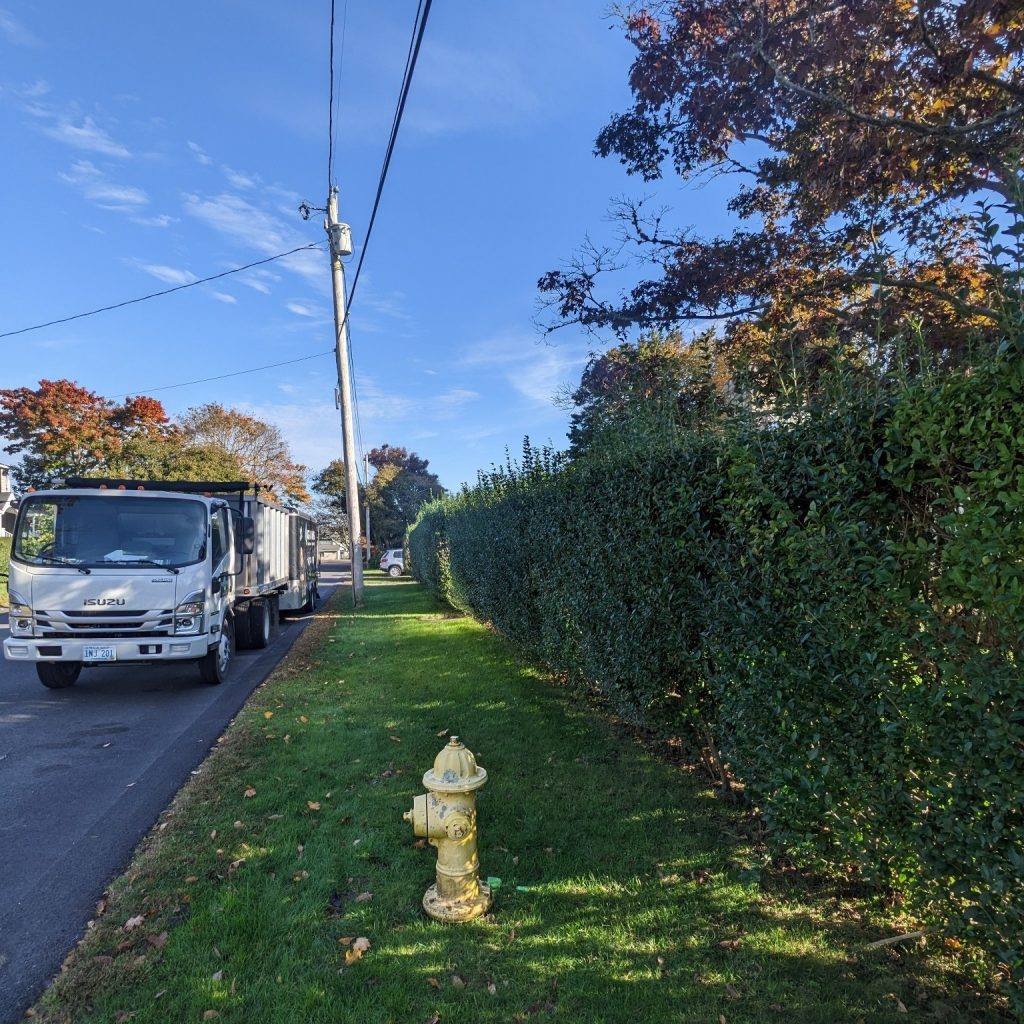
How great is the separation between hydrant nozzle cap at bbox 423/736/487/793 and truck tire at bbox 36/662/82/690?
21.5 feet

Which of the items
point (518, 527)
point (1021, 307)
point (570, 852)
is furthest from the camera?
point (518, 527)

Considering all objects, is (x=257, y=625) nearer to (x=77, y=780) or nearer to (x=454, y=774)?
(x=77, y=780)

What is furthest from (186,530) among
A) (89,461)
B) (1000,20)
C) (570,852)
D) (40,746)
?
(89,461)

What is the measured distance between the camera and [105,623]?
23.2 ft

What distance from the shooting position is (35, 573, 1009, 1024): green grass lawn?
8.12 feet

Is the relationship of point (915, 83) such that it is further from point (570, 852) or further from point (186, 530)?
point (186, 530)

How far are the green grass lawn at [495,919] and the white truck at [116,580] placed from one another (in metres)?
2.75

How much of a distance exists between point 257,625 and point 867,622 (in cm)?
1041

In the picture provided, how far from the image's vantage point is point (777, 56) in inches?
253

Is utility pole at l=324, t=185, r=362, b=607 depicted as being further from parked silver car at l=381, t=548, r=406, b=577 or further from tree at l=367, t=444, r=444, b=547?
tree at l=367, t=444, r=444, b=547

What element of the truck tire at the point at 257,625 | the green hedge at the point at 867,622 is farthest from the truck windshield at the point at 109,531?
the green hedge at the point at 867,622

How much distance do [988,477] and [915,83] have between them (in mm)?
6832

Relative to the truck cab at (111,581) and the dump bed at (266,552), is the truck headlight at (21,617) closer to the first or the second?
the truck cab at (111,581)

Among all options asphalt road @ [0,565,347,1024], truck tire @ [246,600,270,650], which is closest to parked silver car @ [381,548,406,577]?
truck tire @ [246,600,270,650]
